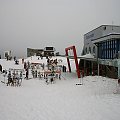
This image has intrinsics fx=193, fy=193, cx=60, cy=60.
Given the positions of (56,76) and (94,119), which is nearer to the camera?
(94,119)

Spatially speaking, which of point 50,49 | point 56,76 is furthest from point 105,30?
point 50,49

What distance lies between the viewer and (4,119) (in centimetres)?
824

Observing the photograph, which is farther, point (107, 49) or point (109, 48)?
point (107, 49)

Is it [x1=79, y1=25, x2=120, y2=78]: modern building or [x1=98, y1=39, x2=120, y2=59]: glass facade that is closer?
[x1=79, y1=25, x2=120, y2=78]: modern building

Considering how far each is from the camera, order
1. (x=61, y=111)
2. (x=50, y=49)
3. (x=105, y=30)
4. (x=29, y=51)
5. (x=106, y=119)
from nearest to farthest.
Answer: (x=106, y=119), (x=61, y=111), (x=105, y=30), (x=50, y=49), (x=29, y=51)

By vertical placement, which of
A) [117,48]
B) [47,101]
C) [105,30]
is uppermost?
[105,30]

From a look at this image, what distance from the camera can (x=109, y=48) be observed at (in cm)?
2058

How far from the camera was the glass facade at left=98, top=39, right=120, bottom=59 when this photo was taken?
743 inches

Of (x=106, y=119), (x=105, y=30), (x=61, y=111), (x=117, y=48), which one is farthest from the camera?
(x=105, y=30)

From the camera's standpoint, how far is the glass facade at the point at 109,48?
743 inches

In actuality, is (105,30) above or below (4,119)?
above

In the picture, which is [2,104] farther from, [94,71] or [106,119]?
[94,71]

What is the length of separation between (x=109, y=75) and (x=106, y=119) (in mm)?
13532

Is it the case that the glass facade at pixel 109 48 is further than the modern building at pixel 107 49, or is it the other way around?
the glass facade at pixel 109 48
